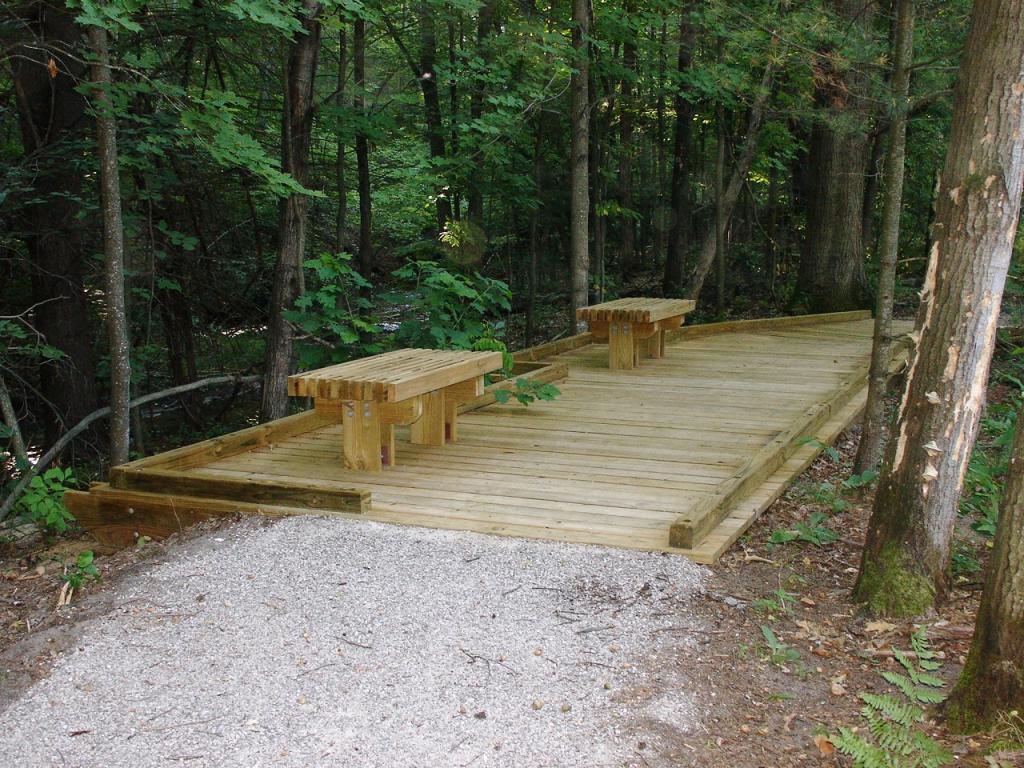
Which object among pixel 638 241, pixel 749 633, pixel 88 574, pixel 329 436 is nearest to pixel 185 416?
pixel 329 436

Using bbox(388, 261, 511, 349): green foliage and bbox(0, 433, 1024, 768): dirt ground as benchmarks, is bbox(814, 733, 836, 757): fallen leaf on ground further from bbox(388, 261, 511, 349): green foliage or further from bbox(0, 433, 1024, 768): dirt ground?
bbox(388, 261, 511, 349): green foliage

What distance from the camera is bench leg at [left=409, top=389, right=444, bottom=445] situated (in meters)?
6.30

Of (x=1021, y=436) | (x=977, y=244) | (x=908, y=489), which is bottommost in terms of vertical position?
(x=908, y=489)

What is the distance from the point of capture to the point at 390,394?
517cm

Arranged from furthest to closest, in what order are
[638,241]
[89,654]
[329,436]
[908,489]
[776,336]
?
1. [638,241]
2. [776,336]
3. [329,436]
4. [908,489]
5. [89,654]

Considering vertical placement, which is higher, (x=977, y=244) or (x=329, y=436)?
(x=977, y=244)

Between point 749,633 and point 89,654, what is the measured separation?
2479 millimetres

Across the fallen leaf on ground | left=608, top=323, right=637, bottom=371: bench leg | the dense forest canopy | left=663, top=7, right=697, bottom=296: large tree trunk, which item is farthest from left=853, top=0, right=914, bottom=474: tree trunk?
left=663, top=7, right=697, bottom=296: large tree trunk

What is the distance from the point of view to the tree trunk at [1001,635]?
282 centimetres

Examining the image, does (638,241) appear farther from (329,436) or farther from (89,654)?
(89,654)

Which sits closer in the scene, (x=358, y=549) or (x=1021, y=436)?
(x=1021, y=436)

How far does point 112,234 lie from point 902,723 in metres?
5.44

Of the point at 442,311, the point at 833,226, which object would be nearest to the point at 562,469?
the point at 442,311

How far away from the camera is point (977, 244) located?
11.6ft
